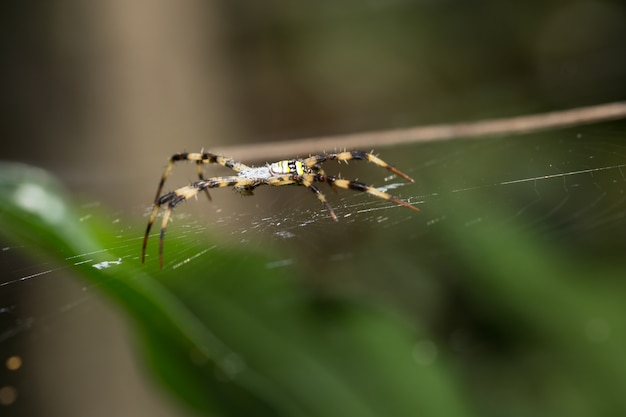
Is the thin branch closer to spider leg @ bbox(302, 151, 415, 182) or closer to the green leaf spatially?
spider leg @ bbox(302, 151, 415, 182)

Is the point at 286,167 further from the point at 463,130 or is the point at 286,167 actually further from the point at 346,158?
the point at 463,130

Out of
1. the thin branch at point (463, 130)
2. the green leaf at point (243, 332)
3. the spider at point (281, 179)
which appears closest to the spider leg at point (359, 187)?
the spider at point (281, 179)

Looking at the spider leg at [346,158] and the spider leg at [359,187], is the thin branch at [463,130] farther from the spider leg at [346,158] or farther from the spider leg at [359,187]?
the spider leg at [359,187]

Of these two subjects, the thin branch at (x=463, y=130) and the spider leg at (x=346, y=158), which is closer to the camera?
the thin branch at (x=463, y=130)

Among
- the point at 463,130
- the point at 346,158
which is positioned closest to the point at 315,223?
the point at 346,158

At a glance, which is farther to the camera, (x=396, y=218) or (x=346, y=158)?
(x=346, y=158)

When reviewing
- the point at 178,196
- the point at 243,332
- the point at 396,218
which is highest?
the point at 178,196
